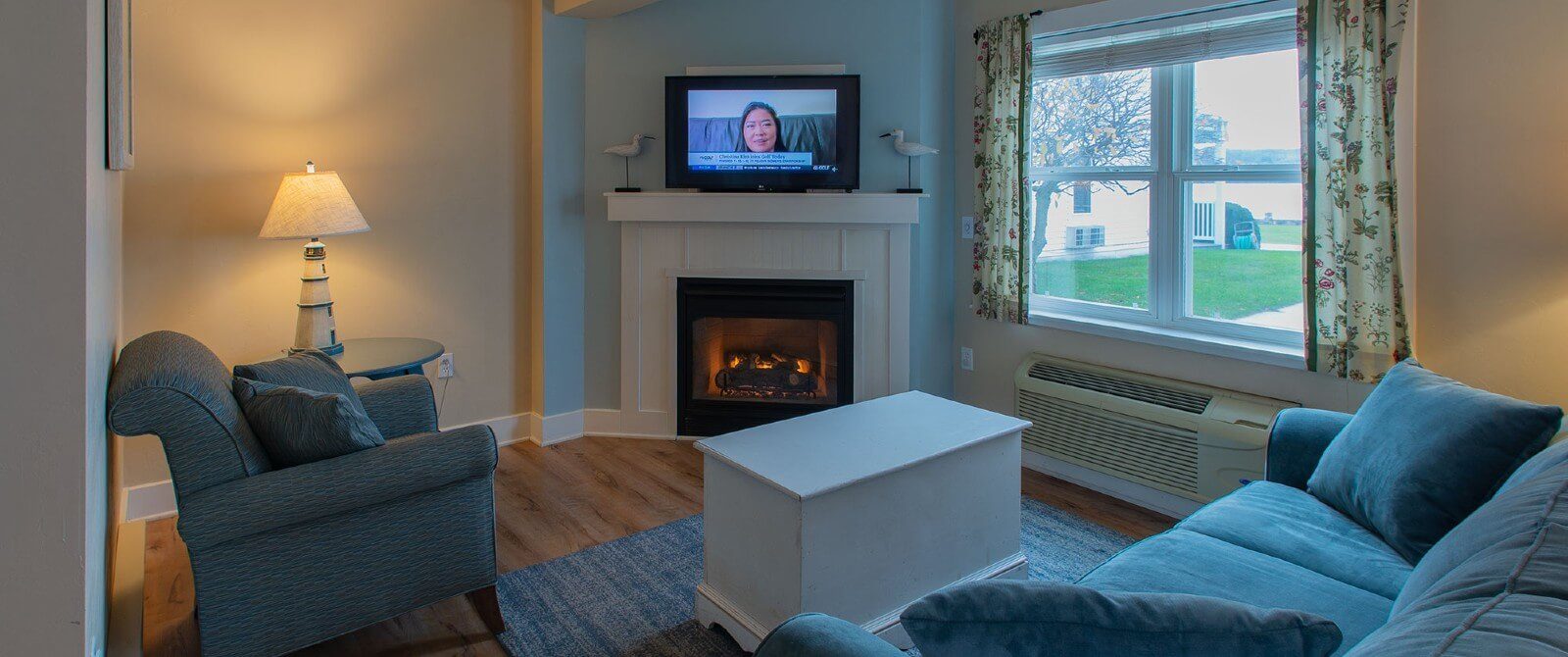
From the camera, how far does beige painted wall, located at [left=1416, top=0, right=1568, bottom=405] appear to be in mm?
2430

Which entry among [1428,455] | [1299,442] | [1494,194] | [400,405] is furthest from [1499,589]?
[400,405]

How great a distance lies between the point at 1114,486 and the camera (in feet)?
11.6

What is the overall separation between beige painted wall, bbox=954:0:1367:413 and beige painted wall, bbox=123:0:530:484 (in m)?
2.08

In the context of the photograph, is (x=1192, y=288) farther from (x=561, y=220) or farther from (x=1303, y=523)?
(x=561, y=220)

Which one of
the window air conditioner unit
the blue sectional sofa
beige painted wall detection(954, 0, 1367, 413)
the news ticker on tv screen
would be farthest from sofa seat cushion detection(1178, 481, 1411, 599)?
the news ticker on tv screen

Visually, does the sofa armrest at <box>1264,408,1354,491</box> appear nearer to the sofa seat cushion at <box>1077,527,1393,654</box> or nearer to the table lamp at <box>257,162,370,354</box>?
the sofa seat cushion at <box>1077,527,1393,654</box>

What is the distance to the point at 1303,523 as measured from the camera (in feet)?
6.83

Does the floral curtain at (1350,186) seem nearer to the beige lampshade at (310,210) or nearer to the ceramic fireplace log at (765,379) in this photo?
the ceramic fireplace log at (765,379)

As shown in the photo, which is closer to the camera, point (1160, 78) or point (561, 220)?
point (1160, 78)

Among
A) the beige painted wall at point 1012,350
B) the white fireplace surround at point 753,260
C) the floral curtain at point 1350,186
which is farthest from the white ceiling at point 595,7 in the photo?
the floral curtain at point 1350,186

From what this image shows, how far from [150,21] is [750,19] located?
2356 mm

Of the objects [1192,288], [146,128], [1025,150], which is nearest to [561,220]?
[146,128]

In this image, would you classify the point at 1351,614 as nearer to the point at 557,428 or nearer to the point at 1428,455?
the point at 1428,455

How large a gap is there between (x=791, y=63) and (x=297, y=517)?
2.98 m
